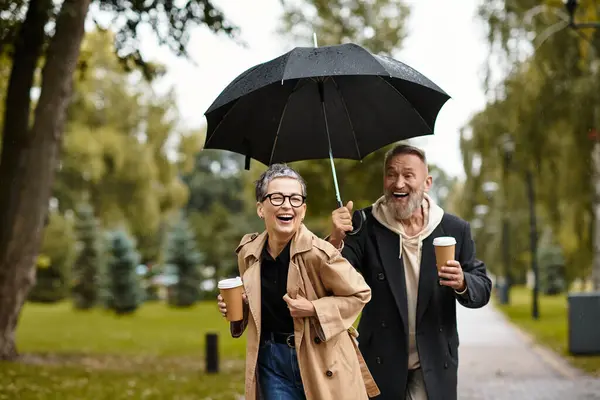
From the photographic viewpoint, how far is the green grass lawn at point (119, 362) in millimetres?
10969

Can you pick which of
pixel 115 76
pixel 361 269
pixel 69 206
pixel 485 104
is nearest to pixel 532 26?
pixel 485 104

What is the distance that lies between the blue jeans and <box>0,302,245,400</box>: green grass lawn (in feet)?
20.6

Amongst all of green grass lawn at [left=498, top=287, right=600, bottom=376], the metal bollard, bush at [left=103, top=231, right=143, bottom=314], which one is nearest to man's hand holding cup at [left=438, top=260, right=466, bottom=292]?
green grass lawn at [left=498, top=287, right=600, bottom=376]

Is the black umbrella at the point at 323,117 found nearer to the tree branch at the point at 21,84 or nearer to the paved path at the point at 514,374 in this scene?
the paved path at the point at 514,374

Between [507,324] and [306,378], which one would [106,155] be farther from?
[306,378]

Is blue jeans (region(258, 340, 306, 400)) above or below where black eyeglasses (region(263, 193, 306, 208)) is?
below

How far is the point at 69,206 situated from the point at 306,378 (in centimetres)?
4041

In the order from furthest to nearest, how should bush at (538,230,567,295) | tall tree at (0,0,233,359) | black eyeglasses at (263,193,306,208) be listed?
bush at (538,230,567,295)
tall tree at (0,0,233,359)
black eyeglasses at (263,193,306,208)

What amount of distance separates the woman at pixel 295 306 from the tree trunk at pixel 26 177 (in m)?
10.2

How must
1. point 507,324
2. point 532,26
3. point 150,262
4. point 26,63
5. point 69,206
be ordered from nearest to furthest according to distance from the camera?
point 26,63
point 532,26
point 507,324
point 69,206
point 150,262

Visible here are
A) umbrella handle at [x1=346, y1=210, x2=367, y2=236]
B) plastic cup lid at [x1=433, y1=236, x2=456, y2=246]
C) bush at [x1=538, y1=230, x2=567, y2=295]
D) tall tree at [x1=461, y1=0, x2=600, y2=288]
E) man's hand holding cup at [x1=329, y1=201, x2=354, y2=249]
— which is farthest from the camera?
bush at [x1=538, y1=230, x2=567, y2=295]

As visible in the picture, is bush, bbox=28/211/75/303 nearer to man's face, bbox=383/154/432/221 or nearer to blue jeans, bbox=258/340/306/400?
man's face, bbox=383/154/432/221

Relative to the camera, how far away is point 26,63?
Result: 14422mm

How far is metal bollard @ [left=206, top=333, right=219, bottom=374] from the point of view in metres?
14.1
